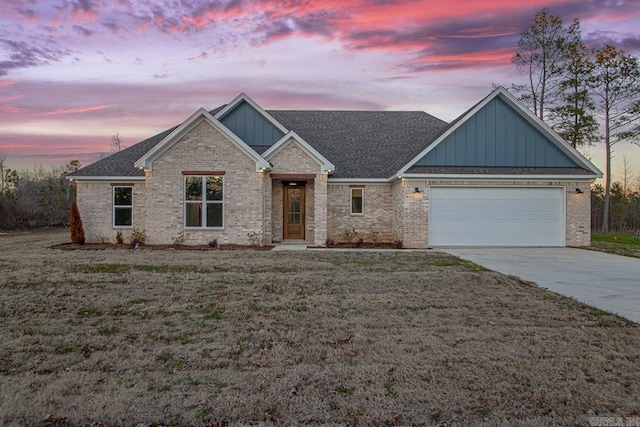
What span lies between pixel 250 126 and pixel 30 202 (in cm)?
2451

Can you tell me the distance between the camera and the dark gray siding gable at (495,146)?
16.6 metres

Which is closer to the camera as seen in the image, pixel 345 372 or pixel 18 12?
pixel 345 372

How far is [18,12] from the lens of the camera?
14.5 m

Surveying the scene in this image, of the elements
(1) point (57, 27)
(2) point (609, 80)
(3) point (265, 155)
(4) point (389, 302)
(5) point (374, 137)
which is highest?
(2) point (609, 80)

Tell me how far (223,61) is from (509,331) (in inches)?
686

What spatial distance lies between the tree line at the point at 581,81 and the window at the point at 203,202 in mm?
24090

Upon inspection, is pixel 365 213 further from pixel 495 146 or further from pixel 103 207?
pixel 103 207

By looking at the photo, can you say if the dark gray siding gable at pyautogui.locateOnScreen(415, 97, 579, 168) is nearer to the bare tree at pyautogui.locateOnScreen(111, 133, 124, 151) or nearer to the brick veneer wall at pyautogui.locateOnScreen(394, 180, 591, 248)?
the brick veneer wall at pyautogui.locateOnScreen(394, 180, 591, 248)

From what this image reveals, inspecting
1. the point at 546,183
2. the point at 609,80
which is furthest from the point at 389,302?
the point at 609,80

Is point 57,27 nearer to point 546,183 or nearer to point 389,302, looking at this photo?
point 389,302

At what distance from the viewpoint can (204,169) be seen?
632 inches

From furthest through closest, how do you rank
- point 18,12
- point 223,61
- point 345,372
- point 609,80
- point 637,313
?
point 609,80
point 223,61
point 18,12
point 637,313
point 345,372

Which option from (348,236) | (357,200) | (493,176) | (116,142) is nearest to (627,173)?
(493,176)

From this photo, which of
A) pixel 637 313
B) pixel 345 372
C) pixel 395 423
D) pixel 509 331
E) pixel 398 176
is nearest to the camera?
pixel 395 423
